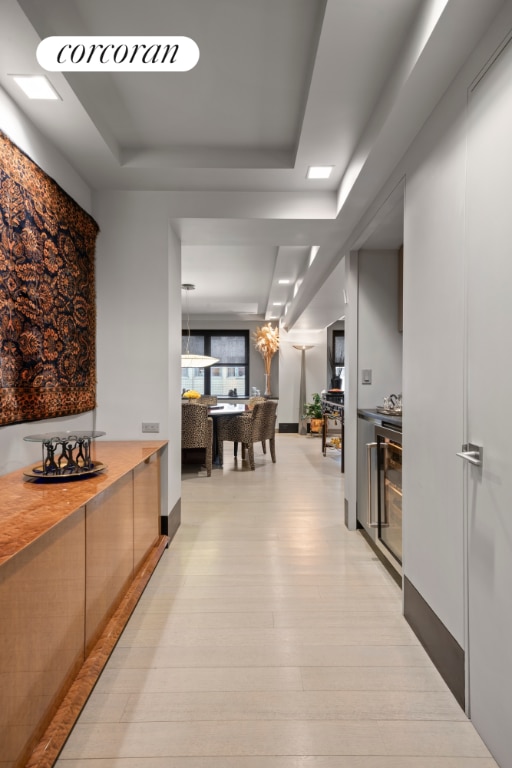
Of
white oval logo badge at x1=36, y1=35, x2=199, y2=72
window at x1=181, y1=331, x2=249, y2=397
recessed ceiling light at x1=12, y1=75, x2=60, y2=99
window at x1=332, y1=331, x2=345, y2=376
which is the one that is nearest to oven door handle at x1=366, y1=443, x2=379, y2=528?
white oval logo badge at x1=36, y1=35, x2=199, y2=72

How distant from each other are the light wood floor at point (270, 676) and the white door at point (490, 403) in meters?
0.26

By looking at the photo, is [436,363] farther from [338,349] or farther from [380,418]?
[338,349]

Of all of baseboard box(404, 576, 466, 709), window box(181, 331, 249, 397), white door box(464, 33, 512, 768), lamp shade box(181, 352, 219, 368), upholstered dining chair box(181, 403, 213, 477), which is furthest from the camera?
window box(181, 331, 249, 397)

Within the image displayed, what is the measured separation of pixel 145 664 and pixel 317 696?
27.9 inches

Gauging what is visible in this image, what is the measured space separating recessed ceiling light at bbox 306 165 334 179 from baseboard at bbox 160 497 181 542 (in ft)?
8.16

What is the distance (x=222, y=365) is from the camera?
447 inches

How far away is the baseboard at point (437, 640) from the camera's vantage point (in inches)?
67.8

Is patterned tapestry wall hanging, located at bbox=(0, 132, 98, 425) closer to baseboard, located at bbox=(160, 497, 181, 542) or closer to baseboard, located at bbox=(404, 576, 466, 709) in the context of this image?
baseboard, located at bbox=(160, 497, 181, 542)

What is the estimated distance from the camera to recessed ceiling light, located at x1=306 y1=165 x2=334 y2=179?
2.94 metres

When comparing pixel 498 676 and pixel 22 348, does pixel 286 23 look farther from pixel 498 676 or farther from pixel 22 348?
pixel 498 676

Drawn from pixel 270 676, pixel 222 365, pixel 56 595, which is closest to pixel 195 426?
pixel 270 676

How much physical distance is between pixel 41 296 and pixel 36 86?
36.6 inches

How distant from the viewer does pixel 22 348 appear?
2238 mm

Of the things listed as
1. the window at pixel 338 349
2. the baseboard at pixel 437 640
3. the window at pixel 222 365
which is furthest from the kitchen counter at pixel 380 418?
the window at pixel 338 349
